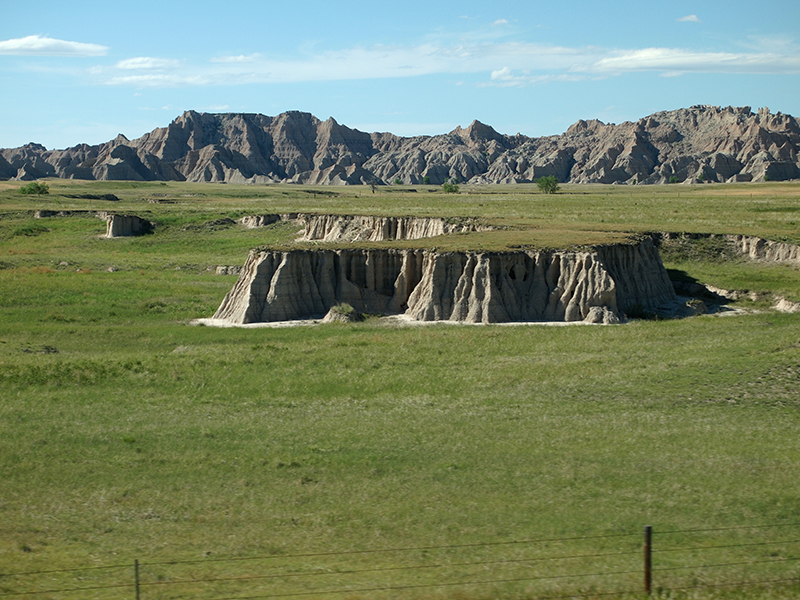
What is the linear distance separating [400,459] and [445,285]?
944 inches

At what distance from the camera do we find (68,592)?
12.7 metres

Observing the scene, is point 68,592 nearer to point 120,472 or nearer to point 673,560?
point 120,472

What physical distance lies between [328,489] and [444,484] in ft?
7.95

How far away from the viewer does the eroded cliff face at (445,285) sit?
136 ft

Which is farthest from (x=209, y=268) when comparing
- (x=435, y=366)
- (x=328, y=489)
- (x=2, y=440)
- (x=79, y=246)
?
(x=328, y=489)

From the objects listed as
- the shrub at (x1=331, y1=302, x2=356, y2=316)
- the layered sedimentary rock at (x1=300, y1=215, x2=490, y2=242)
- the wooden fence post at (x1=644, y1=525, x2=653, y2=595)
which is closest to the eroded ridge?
the layered sedimentary rock at (x1=300, y1=215, x2=490, y2=242)

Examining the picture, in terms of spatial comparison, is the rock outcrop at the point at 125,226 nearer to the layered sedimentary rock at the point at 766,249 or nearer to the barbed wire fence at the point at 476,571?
the layered sedimentary rock at the point at 766,249

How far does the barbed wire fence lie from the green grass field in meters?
0.05

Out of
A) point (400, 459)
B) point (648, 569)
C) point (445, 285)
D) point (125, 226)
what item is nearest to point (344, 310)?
point (445, 285)

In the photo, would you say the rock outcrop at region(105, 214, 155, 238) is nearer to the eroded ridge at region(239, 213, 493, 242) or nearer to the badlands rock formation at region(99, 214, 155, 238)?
the badlands rock formation at region(99, 214, 155, 238)

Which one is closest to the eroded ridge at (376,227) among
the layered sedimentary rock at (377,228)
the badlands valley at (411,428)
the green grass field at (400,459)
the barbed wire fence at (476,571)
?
the layered sedimentary rock at (377,228)

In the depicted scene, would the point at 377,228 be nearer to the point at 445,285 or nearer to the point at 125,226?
the point at 445,285

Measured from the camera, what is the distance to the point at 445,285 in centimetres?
4266

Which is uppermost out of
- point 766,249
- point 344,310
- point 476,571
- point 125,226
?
point 766,249
